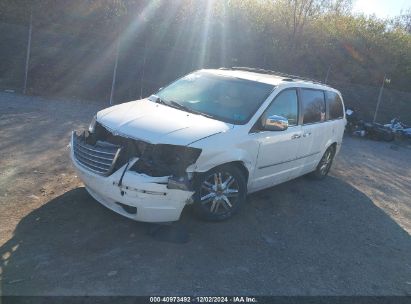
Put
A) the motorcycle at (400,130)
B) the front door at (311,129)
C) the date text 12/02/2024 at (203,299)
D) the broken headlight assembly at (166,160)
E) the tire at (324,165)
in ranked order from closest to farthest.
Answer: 1. the date text 12/02/2024 at (203,299)
2. the broken headlight assembly at (166,160)
3. the front door at (311,129)
4. the tire at (324,165)
5. the motorcycle at (400,130)

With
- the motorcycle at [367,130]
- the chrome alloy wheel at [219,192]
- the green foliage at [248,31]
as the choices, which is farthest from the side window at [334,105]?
the green foliage at [248,31]

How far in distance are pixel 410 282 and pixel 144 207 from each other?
288 centimetres

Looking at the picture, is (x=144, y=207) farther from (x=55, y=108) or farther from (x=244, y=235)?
(x=55, y=108)

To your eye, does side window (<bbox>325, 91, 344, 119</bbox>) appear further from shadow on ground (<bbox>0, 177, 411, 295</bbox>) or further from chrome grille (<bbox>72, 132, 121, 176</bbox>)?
chrome grille (<bbox>72, 132, 121, 176</bbox>)

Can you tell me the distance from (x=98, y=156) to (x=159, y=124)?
28.9 inches

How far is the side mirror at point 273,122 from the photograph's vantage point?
209 inches

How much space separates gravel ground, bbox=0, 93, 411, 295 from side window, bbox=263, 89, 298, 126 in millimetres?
1247

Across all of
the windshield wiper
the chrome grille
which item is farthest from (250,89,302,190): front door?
the chrome grille

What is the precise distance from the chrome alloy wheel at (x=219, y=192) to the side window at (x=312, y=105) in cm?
186

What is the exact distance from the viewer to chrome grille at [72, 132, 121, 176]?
4.41 meters

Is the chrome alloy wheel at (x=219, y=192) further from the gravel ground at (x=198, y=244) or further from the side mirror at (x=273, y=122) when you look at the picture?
the side mirror at (x=273, y=122)

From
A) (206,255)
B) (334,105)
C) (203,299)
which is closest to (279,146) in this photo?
(206,255)

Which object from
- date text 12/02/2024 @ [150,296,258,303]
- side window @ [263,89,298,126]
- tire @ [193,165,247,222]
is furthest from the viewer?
side window @ [263,89,298,126]

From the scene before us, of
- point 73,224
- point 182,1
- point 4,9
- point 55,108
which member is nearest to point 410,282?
point 73,224
